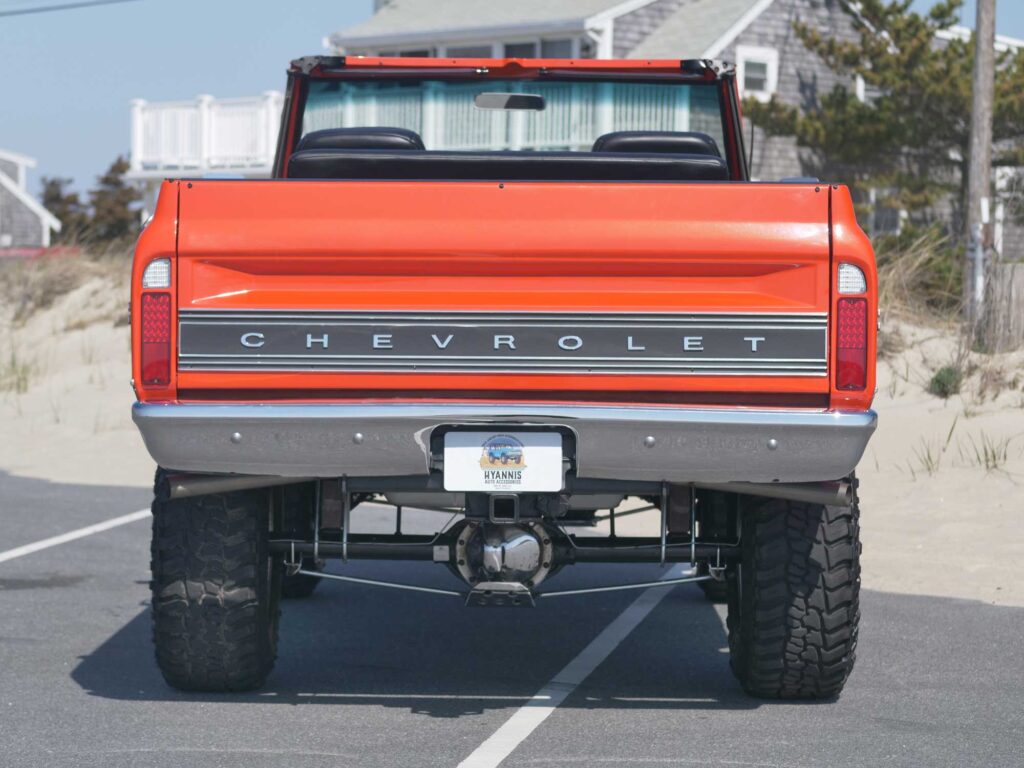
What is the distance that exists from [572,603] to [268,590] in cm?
273

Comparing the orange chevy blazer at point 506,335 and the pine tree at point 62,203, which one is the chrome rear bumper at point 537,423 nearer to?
the orange chevy blazer at point 506,335

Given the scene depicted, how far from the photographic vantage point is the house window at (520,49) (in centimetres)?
3331

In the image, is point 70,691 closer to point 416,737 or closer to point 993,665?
point 416,737

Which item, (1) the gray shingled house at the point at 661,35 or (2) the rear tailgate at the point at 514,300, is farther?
(1) the gray shingled house at the point at 661,35

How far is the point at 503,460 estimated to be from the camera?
18.1ft

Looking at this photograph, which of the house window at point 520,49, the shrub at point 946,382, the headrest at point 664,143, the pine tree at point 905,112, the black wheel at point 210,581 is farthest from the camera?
the house window at point 520,49

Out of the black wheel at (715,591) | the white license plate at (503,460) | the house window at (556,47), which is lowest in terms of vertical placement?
the black wheel at (715,591)

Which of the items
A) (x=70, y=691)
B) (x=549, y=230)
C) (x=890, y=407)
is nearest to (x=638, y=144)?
(x=549, y=230)

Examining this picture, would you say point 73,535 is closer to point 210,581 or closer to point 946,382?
point 210,581

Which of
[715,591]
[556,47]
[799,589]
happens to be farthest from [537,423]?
[556,47]

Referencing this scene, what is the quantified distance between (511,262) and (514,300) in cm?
12

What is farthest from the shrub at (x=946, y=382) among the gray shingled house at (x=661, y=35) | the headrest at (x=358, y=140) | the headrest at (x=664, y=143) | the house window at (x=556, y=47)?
the house window at (x=556, y=47)

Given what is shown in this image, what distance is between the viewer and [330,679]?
6.61 meters

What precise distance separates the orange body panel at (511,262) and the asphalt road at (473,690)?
1.08 meters
